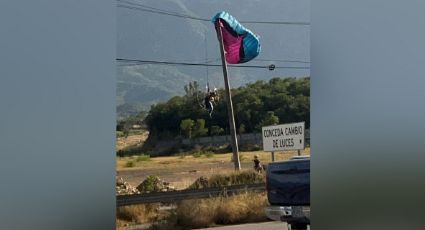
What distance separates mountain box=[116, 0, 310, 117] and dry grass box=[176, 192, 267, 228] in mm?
1723

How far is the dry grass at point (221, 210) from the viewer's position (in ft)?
29.9

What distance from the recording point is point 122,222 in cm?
787

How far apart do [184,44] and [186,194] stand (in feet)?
8.50

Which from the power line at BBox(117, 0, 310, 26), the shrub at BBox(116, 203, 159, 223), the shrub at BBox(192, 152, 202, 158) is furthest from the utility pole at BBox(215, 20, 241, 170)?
the shrub at BBox(116, 203, 159, 223)

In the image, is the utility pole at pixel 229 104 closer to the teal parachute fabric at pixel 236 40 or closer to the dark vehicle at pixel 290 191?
the teal parachute fabric at pixel 236 40

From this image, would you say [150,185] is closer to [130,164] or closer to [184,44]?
[130,164]

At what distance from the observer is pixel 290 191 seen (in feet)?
19.8

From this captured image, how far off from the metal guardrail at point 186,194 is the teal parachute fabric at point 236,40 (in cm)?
244

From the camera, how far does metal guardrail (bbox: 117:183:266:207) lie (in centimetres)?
870

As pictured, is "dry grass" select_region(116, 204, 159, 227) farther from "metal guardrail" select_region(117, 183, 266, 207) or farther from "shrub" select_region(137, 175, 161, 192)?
"shrub" select_region(137, 175, 161, 192)

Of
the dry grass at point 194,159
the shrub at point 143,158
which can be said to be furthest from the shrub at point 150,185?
the shrub at point 143,158
